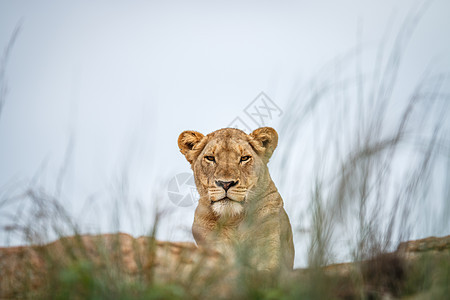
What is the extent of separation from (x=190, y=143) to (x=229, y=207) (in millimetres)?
1099

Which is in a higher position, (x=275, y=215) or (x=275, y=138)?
(x=275, y=138)

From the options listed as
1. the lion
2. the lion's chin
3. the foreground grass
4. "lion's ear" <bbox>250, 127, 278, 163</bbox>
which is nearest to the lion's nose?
the lion

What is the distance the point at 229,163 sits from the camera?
5.63m

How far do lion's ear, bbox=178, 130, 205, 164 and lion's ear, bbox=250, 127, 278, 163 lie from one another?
2.02ft

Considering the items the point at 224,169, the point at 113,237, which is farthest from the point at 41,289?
the point at 224,169

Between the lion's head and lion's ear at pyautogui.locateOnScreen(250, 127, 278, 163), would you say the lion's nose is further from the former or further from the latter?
lion's ear at pyautogui.locateOnScreen(250, 127, 278, 163)

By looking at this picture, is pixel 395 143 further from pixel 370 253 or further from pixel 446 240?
pixel 446 240

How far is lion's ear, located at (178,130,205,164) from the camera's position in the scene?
237 inches

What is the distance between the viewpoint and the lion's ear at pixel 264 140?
19.4ft

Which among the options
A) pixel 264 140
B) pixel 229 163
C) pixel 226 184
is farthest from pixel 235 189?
pixel 264 140

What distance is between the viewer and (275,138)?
Answer: 5.95m

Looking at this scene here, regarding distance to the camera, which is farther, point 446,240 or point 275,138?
point 275,138

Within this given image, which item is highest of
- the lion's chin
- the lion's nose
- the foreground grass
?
the lion's nose

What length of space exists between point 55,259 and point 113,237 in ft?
1.21
